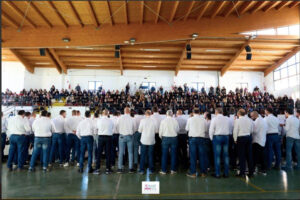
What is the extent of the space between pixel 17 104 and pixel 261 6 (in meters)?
18.6

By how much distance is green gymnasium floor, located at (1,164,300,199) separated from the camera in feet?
13.6

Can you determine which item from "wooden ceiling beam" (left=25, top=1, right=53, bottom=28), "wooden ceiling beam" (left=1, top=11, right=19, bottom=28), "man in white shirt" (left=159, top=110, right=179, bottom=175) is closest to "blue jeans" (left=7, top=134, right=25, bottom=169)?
"man in white shirt" (left=159, top=110, right=179, bottom=175)

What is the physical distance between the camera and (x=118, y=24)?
11.9 meters

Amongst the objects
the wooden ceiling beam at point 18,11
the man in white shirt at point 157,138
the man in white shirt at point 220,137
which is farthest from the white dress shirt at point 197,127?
the wooden ceiling beam at point 18,11

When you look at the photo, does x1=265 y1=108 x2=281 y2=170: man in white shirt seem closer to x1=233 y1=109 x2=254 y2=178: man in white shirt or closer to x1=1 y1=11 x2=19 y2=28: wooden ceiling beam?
x1=233 y1=109 x2=254 y2=178: man in white shirt

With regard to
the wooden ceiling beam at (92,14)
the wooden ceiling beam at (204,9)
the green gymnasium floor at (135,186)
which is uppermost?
the wooden ceiling beam at (204,9)

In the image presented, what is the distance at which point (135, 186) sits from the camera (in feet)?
15.5

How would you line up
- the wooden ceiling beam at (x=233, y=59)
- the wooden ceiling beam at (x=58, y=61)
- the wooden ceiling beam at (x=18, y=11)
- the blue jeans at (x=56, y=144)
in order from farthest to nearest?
the wooden ceiling beam at (x=58, y=61)
the wooden ceiling beam at (x=233, y=59)
the wooden ceiling beam at (x=18, y=11)
the blue jeans at (x=56, y=144)

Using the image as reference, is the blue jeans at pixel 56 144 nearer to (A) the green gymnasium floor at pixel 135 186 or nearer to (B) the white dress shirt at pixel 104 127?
(A) the green gymnasium floor at pixel 135 186

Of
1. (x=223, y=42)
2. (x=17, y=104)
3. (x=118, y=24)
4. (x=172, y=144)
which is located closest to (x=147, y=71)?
(x=223, y=42)

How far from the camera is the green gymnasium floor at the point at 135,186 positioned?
4156 millimetres

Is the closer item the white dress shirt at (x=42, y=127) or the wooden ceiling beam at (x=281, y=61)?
the white dress shirt at (x=42, y=127)

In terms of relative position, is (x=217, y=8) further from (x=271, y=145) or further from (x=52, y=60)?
(x=52, y=60)

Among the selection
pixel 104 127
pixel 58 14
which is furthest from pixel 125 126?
pixel 58 14
